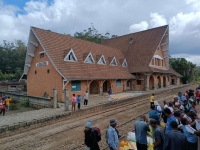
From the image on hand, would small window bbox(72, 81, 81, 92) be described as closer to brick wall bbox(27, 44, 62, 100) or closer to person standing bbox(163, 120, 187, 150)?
brick wall bbox(27, 44, 62, 100)

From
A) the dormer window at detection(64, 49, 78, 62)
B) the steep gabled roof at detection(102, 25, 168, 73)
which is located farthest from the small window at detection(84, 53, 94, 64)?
the steep gabled roof at detection(102, 25, 168, 73)

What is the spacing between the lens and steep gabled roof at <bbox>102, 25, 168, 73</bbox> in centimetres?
2594

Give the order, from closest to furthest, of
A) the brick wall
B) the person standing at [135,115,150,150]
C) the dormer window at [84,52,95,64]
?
the person standing at [135,115,150,150] < the brick wall < the dormer window at [84,52,95,64]

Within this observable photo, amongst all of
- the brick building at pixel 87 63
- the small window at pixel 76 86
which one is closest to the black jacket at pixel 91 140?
the brick building at pixel 87 63

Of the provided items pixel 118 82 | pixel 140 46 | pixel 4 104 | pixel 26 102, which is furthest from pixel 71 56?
pixel 140 46

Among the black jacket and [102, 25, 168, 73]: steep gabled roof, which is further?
[102, 25, 168, 73]: steep gabled roof

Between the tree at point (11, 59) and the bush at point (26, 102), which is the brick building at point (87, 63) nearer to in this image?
the bush at point (26, 102)

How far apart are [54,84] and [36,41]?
586cm

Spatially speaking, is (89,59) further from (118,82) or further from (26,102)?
(26,102)

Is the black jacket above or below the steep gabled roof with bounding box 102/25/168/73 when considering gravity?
below

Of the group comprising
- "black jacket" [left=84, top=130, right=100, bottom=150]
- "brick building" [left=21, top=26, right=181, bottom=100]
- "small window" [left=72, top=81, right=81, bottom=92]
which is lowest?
"black jacket" [left=84, top=130, right=100, bottom=150]

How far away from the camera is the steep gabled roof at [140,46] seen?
25.9m

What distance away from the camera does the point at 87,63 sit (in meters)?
20.0

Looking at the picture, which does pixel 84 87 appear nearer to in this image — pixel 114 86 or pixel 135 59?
pixel 114 86
